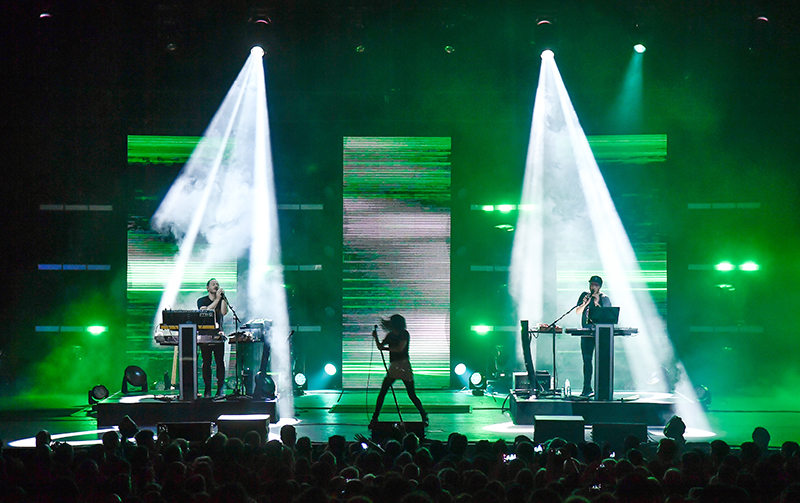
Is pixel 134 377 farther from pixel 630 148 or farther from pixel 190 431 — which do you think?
pixel 630 148

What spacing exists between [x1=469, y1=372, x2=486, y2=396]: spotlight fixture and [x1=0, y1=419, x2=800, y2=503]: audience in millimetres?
6240

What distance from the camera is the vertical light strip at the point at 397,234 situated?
40.5 feet

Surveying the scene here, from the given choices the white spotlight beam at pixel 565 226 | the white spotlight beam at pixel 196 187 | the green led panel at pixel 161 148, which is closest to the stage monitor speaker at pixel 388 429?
the white spotlight beam at pixel 565 226

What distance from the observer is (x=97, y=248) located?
12.3 meters

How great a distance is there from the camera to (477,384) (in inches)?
456

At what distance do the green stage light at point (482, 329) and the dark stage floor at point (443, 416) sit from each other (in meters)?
1.23

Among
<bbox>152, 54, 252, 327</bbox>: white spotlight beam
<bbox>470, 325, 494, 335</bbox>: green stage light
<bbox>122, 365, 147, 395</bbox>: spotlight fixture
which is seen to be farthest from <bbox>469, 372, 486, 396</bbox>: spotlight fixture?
<bbox>152, 54, 252, 327</bbox>: white spotlight beam

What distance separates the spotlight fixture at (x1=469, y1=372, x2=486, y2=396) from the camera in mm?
11514

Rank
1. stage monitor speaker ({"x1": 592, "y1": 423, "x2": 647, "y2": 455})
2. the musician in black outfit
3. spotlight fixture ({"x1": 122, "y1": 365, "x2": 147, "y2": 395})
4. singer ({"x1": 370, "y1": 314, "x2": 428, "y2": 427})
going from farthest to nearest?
1. spotlight fixture ({"x1": 122, "y1": 365, "x2": 147, "y2": 395})
2. the musician in black outfit
3. singer ({"x1": 370, "y1": 314, "x2": 428, "y2": 427})
4. stage monitor speaker ({"x1": 592, "y1": 423, "x2": 647, "y2": 455})

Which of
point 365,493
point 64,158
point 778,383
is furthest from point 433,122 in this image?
point 365,493

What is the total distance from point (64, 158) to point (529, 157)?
8571mm

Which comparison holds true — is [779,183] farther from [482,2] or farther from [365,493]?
[365,493]

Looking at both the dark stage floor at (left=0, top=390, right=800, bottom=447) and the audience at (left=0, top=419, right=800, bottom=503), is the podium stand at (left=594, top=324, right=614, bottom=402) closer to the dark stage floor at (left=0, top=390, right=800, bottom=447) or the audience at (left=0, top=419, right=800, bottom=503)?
the dark stage floor at (left=0, top=390, right=800, bottom=447)

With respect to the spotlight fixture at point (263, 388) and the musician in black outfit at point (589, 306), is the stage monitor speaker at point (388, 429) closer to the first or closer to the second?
the spotlight fixture at point (263, 388)
